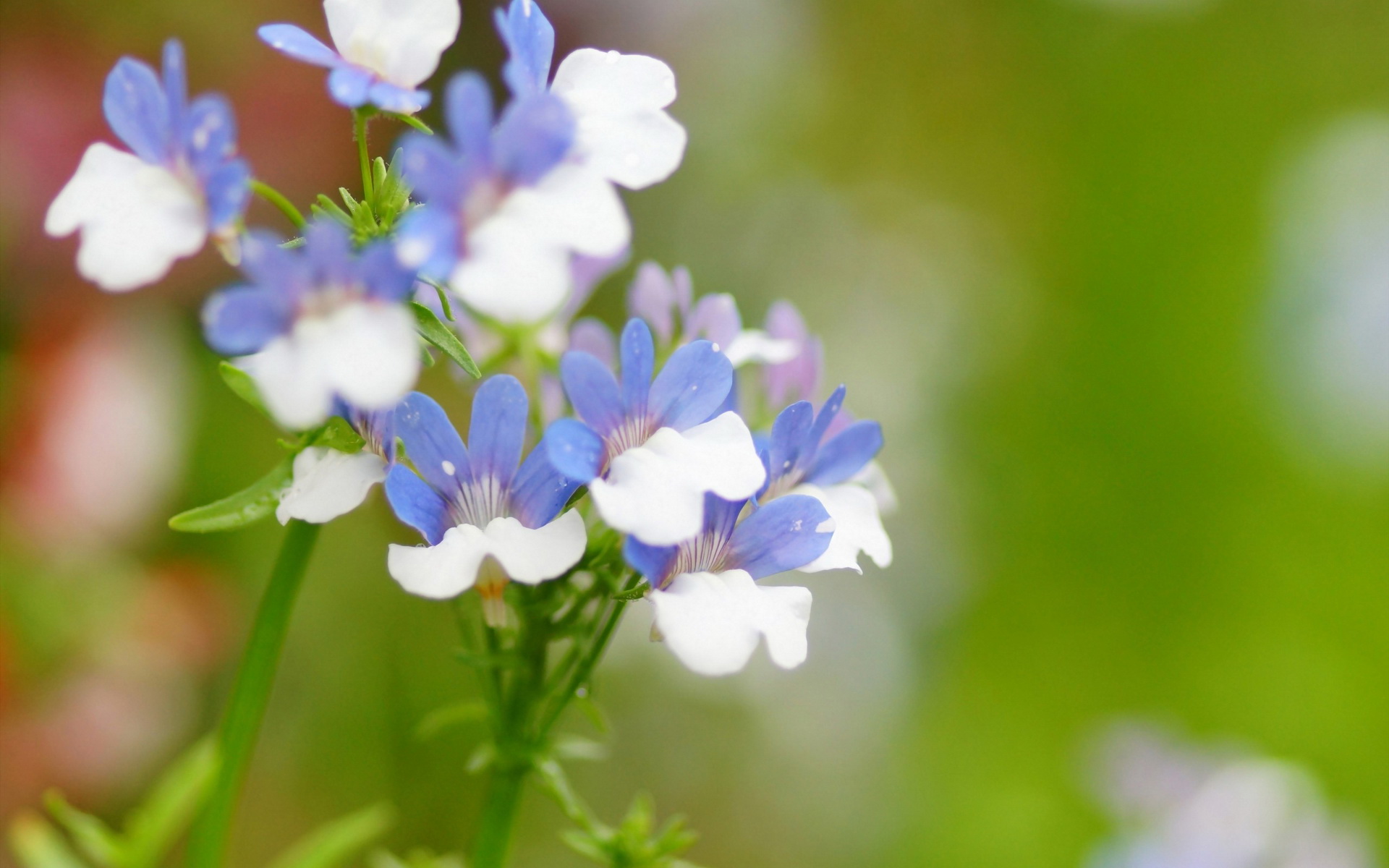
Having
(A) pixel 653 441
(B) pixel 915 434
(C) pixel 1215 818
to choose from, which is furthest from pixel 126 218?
(B) pixel 915 434

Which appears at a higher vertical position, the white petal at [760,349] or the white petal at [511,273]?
the white petal at [760,349]

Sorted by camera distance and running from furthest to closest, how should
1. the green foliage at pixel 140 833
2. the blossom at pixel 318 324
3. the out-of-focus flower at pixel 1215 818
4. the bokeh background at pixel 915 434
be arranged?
1. the bokeh background at pixel 915 434
2. the out-of-focus flower at pixel 1215 818
3. the green foliage at pixel 140 833
4. the blossom at pixel 318 324

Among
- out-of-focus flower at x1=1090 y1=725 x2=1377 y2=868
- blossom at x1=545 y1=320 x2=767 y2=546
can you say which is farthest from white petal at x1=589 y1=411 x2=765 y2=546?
out-of-focus flower at x1=1090 y1=725 x2=1377 y2=868

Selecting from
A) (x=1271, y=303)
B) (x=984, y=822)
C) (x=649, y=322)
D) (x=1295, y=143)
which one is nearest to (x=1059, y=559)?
(x=984, y=822)

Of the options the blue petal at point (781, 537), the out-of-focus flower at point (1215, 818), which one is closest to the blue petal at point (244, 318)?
the blue petal at point (781, 537)

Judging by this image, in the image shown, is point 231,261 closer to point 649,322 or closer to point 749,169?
point 649,322

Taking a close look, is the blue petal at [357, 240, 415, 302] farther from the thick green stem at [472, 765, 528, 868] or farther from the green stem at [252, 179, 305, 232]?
the thick green stem at [472, 765, 528, 868]

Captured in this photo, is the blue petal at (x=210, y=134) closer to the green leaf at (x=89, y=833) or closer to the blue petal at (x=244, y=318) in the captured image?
the blue petal at (x=244, y=318)

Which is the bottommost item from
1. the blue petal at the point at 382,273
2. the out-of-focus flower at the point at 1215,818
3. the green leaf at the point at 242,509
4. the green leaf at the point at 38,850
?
the green leaf at the point at 38,850
